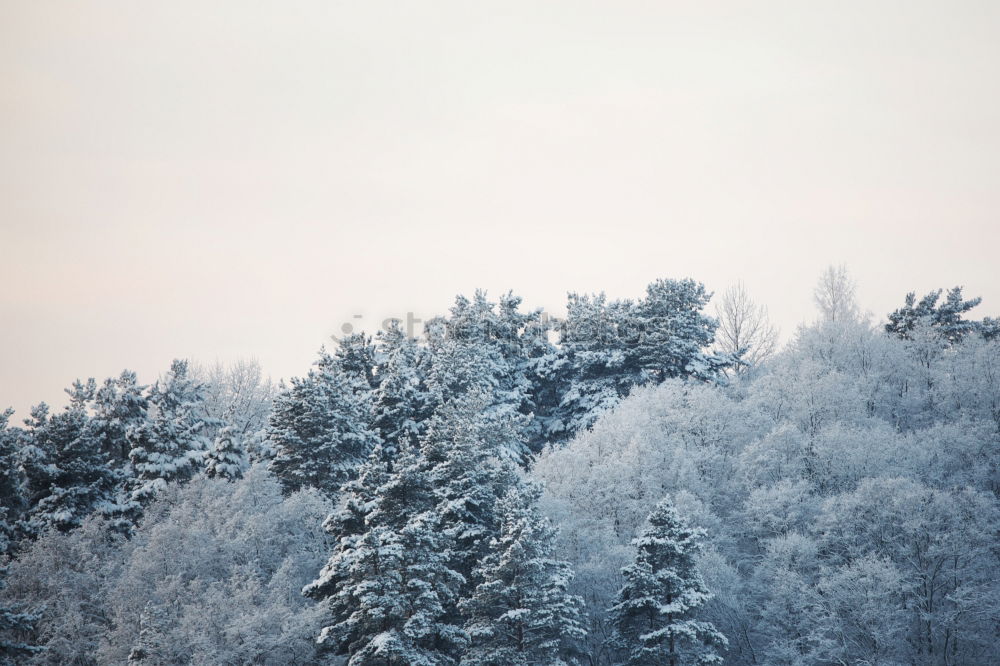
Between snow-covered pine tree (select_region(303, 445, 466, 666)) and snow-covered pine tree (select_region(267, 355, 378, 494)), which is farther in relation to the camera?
snow-covered pine tree (select_region(267, 355, 378, 494))

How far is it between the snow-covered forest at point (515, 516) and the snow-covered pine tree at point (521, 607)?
0.39 feet

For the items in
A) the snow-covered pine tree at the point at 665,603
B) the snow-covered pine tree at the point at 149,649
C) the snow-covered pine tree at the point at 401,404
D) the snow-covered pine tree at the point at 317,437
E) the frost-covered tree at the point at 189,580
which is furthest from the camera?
the snow-covered pine tree at the point at 401,404

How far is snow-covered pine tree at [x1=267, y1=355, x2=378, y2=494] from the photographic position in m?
50.3

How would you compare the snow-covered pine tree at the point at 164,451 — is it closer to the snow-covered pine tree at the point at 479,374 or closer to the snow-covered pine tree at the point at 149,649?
the snow-covered pine tree at the point at 149,649

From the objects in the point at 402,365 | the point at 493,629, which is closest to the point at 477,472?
the point at 493,629

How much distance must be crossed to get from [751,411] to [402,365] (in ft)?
75.5

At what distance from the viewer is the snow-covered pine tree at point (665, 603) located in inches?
1532

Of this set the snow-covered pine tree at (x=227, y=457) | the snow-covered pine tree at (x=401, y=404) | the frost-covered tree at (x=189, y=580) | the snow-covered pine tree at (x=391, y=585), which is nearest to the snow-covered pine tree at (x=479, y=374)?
the snow-covered pine tree at (x=401, y=404)

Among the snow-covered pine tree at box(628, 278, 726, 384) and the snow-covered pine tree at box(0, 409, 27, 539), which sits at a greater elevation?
the snow-covered pine tree at box(628, 278, 726, 384)

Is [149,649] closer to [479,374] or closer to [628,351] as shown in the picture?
[479,374]

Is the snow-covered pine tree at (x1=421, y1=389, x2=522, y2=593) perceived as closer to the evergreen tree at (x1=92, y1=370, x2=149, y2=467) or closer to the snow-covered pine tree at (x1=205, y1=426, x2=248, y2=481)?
the snow-covered pine tree at (x1=205, y1=426, x2=248, y2=481)

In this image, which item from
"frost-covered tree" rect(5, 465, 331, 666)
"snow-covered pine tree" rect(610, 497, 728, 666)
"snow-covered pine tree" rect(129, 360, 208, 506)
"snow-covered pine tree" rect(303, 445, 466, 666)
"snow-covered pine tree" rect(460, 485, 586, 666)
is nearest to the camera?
"snow-covered pine tree" rect(303, 445, 466, 666)

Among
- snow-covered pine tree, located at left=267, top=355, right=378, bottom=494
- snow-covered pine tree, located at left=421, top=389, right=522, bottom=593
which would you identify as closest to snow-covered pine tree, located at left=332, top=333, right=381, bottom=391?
snow-covered pine tree, located at left=267, top=355, right=378, bottom=494

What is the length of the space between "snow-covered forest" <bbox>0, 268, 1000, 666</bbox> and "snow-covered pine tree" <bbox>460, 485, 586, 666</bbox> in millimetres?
119
